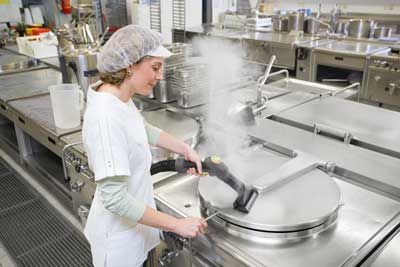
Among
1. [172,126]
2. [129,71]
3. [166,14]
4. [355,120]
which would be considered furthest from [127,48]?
[166,14]

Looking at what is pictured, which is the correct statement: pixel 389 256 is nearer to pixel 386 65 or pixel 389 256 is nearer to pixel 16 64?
pixel 386 65

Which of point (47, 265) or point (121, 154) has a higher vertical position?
point (121, 154)

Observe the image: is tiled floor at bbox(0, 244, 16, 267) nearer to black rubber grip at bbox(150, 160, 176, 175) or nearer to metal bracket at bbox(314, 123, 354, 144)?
black rubber grip at bbox(150, 160, 176, 175)

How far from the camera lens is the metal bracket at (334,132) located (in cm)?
144

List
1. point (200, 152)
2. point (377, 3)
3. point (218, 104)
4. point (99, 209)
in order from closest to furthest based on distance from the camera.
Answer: point (99, 209), point (200, 152), point (218, 104), point (377, 3)

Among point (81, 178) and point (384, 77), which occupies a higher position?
point (384, 77)

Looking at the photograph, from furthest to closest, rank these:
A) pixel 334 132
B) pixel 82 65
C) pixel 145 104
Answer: pixel 82 65, pixel 145 104, pixel 334 132

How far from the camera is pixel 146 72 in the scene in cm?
99

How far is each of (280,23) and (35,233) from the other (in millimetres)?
3959

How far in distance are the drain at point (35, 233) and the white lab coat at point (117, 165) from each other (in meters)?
0.91

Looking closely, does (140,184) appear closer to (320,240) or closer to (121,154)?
(121,154)

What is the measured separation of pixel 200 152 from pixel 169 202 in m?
0.34

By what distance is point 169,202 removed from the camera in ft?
3.64

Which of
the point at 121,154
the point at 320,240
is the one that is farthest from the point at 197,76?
the point at 320,240
